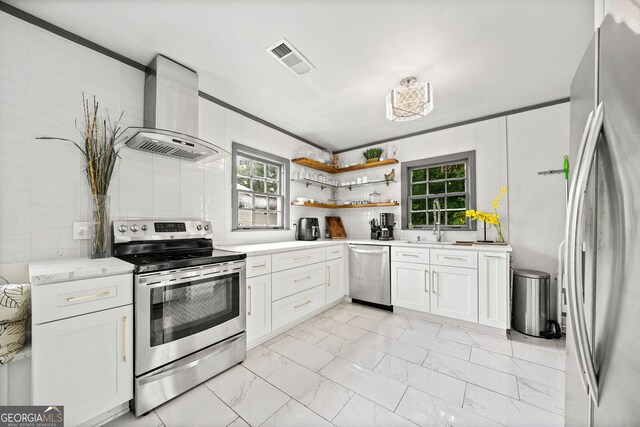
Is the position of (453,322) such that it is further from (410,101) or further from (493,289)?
(410,101)

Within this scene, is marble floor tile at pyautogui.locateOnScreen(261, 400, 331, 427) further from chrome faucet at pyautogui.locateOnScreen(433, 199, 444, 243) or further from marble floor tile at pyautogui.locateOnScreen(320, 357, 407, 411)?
chrome faucet at pyautogui.locateOnScreen(433, 199, 444, 243)

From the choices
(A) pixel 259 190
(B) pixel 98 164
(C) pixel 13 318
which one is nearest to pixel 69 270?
(C) pixel 13 318

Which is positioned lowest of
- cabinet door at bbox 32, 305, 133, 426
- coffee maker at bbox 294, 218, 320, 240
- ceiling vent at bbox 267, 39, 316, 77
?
cabinet door at bbox 32, 305, 133, 426

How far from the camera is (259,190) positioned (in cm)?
334

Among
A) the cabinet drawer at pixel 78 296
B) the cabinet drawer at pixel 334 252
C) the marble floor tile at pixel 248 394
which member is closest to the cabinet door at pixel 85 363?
the cabinet drawer at pixel 78 296


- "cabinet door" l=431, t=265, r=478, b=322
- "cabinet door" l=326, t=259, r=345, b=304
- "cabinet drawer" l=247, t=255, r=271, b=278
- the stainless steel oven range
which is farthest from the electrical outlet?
"cabinet door" l=431, t=265, r=478, b=322

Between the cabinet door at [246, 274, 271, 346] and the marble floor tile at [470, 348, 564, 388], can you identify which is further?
the cabinet door at [246, 274, 271, 346]

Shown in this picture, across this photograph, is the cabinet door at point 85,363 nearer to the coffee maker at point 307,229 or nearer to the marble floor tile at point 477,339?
the coffee maker at point 307,229

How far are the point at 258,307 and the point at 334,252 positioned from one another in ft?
4.53

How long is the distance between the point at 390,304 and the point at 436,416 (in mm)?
1750

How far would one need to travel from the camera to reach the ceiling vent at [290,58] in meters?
1.93

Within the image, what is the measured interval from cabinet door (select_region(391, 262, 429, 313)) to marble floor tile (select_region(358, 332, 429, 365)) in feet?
2.43

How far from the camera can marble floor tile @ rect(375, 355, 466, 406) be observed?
5.57ft

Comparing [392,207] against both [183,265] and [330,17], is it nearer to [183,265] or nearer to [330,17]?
[330,17]
